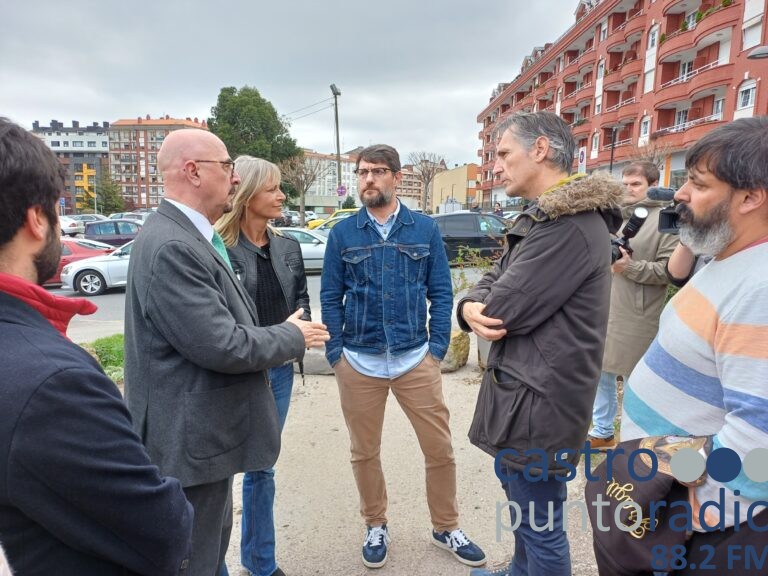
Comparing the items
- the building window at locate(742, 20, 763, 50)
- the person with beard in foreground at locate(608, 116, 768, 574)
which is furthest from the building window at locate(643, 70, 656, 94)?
the person with beard in foreground at locate(608, 116, 768, 574)

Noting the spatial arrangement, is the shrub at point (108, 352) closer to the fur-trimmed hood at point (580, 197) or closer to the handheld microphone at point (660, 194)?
the fur-trimmed hood at point (580, 197)

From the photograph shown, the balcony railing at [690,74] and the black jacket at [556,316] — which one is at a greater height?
the balcony railing at [690,74]

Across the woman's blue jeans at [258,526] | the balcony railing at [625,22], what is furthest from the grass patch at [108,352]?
the balcony railing at [625,22]

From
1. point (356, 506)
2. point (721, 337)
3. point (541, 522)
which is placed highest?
point (721, 337)

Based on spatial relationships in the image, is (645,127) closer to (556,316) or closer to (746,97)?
(746,97)

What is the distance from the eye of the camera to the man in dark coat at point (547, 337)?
1.73 m

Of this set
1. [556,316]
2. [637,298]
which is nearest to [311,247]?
[637,298]

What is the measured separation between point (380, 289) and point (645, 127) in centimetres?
3489

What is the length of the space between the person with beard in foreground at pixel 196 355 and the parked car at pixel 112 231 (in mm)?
17487

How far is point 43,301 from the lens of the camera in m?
0.98

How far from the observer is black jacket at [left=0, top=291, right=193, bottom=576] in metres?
0.85

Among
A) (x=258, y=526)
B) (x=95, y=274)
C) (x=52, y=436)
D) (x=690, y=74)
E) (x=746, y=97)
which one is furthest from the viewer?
(x=690, y=74)

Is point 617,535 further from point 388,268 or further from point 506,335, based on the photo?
point 388,268

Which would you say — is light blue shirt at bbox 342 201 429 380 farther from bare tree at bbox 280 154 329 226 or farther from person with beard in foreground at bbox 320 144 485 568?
bare tree at bbox 280 154 329 226
